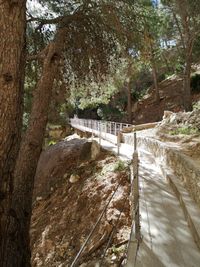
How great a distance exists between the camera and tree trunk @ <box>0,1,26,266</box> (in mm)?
3213

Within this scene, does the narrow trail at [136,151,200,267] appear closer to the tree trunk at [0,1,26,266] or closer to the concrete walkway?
the concrete walkway

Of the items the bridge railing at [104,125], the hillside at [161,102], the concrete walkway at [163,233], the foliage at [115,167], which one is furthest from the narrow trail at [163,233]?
the hillside at [161,102]

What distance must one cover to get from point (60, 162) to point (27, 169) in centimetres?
688

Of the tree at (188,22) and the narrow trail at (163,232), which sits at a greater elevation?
the tree at (188,22)

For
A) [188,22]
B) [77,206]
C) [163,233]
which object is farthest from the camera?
[188,22]

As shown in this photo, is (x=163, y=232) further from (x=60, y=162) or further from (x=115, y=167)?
(x=60, y=162)

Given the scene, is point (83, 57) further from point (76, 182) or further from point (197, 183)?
point (76, 182)

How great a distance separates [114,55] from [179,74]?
20695mm

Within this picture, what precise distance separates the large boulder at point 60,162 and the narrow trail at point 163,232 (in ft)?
14.3

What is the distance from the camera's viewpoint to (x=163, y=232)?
4414mm

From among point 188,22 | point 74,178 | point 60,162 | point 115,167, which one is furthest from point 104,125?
point 115,167

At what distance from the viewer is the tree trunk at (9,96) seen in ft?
10.5

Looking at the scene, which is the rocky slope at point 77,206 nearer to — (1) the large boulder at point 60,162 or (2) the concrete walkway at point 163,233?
(1) the large boulder at point 60,162

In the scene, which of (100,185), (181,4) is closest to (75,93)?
(100,185)
